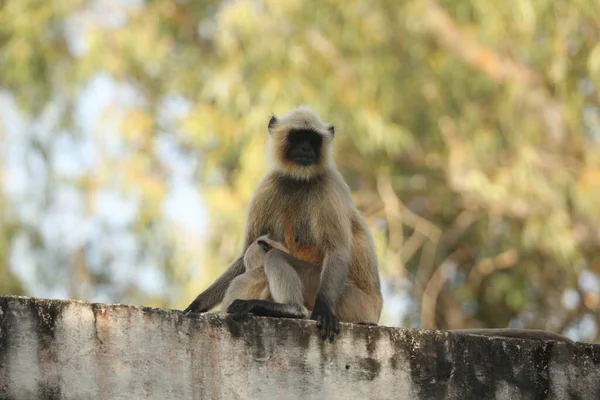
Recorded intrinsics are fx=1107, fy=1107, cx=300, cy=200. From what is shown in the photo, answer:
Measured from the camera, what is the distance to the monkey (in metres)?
4.96

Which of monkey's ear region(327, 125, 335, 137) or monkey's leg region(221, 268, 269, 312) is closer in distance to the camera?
monkey's leg region(221, 268, 269, 312)

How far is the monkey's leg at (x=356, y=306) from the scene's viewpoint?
16.5 ft

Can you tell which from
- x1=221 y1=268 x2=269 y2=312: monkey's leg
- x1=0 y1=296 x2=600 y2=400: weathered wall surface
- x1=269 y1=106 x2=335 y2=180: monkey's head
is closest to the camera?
x1=0 y1=296 x2=600 y2=400: weathered wall surface

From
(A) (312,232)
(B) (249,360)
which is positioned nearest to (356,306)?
(A) (312,232)

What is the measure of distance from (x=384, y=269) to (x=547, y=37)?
118 inches

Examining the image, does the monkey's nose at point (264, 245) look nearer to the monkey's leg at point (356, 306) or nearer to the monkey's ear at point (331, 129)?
the monkey's leg at point (356, 306)

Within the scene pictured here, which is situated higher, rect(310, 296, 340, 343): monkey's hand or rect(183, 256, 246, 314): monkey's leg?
rect(183, 256, 246, 314): monkey's leg

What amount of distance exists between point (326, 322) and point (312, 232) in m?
1.05

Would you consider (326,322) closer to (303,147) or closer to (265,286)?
(265,286)

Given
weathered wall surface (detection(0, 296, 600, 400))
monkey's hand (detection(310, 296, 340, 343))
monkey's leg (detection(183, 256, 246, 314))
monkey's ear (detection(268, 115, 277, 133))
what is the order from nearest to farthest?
weathered wall surface (detection(0, 296, 600, 400)) < monkey's hand (detection(310, 296, 340, 343)) < monkey's leg (detection(183, 256, 246, 314)) < monkey's ear (detection(268, 115, 277, 133))

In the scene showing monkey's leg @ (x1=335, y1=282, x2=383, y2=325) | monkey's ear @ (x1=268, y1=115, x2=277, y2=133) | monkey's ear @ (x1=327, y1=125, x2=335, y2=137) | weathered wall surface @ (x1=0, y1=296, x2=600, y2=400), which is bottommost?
weathered wall surface @ (x1=0, y1=296, x2=600, y2=400)

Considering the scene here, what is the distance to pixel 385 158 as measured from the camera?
42.2 feet

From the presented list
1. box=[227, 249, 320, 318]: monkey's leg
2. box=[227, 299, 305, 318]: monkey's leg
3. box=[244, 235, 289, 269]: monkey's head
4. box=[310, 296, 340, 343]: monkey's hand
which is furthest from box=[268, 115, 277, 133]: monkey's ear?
box=[310, 296, 340, 343]: monkey's hand

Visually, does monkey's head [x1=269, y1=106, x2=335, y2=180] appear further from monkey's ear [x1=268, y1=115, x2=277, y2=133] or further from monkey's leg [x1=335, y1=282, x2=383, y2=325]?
monkey's leg [x1=335, y1=282, x2=383, y2=325]
